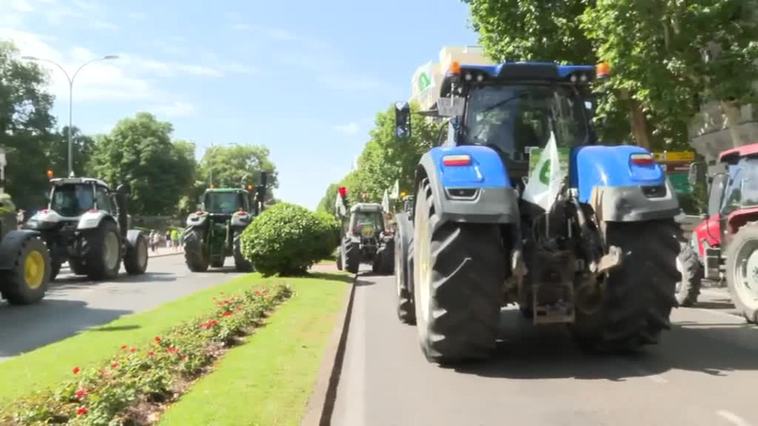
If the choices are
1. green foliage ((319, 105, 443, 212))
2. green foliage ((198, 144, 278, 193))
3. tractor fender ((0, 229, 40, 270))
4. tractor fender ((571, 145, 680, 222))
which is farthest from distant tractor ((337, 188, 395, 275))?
green foliage ((198, 144, 278, 193))

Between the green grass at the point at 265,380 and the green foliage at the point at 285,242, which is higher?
the green foliage at the point at 285,242

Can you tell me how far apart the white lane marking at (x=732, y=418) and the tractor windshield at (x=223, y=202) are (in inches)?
841

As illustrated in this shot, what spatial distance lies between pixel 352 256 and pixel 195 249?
15.1 feet

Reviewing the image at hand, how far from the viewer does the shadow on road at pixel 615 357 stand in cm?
770

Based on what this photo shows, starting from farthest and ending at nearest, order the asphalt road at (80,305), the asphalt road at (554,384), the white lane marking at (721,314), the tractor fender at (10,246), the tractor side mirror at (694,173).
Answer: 1. the tractor fender at (10,246)
2. the tractor side mirror at (694,173)
3. the white lane marking at (721,314)
4. the asphalt road at (80,305)
5. the asphalt road at (554,384)

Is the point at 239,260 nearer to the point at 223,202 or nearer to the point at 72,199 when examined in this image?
the point at 223,202

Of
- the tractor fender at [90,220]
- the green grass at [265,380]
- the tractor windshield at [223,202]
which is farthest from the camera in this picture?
the tractor windshield at [223,202]

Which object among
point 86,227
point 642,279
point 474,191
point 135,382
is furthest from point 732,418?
point 86,227

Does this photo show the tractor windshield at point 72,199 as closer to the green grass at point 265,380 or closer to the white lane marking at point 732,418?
the green grass at point 265,380

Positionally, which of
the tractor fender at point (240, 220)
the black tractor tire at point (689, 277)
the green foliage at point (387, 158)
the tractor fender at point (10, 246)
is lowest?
the black tractor tire at point (689, 277)

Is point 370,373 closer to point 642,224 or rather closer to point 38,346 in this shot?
point 642,224

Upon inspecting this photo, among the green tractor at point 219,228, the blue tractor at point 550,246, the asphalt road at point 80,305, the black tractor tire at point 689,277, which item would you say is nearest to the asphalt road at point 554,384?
the blue tractor at point 550,246

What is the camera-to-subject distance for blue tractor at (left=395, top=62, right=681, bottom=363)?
7.47m

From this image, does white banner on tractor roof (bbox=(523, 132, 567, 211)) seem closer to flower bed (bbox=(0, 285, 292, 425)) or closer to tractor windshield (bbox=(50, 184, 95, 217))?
flower bed (bbox=(0, 285, 292, 425))
